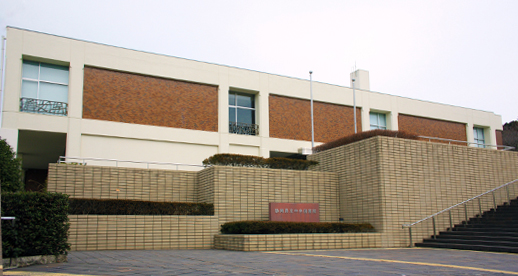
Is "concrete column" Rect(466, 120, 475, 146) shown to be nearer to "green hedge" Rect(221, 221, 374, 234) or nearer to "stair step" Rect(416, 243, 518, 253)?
"stair step" Rect(416, 243, 518, 253)

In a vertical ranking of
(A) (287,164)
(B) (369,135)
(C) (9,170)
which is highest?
(B) (369,135)

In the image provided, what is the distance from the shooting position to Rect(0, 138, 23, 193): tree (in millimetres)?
14680

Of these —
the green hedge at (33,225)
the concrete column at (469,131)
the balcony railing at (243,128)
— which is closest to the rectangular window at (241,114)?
the balcony railing at (243,128)

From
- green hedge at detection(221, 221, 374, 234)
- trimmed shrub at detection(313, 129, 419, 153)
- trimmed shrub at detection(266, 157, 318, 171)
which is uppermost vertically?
trimmed shrub at detection(313, 129, 419, 153)

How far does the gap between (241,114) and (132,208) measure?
11.1 m

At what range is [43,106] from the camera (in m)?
18.5

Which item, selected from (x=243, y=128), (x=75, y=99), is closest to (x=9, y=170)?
(x=75, y=99)

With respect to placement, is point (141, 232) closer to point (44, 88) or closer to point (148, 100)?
point (148, 100)

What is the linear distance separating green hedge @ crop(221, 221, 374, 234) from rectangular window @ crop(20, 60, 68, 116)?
1018 cm

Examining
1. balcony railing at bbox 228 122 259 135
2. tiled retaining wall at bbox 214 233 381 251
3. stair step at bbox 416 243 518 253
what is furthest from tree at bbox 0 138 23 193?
stair step at bbox 416 243 518 253

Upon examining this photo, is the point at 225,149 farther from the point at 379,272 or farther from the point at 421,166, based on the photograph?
the point at 379,272

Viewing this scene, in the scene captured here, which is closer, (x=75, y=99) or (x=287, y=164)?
(x=287, y=164)

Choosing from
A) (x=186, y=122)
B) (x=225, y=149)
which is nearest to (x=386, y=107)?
(x=225, y=149)

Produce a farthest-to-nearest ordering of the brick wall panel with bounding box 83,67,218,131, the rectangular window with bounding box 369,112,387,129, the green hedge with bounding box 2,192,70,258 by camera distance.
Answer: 1. the rectangular window with bounding box 369,112,387,129
2. the brick wall panel with bounding box 83,67,218,131
3. the green hedge with bounding box 2,192,70,258
